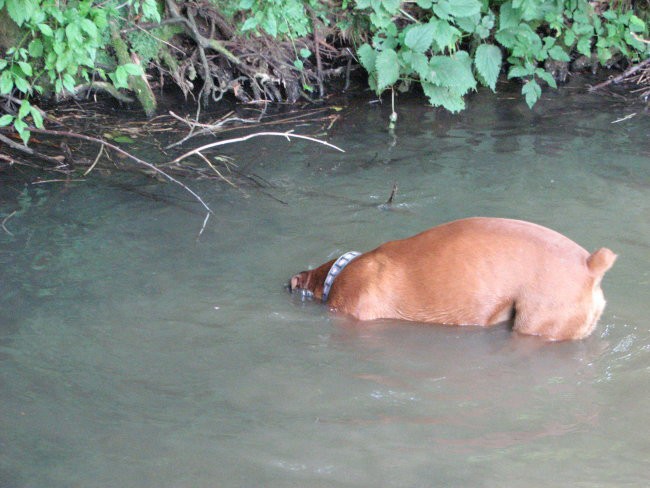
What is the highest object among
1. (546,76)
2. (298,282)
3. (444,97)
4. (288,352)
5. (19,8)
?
(19,8)

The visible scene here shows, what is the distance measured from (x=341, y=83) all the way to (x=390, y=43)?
1025mm

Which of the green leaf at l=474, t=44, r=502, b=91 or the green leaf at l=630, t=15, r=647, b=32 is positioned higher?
the green leaf at l=630, t=15, r=647, b=32

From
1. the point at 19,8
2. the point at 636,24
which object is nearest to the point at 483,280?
the point at 19,8

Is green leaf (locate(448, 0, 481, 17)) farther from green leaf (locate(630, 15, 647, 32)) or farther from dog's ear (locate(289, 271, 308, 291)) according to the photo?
dog's ear (locate(289, 271, 308, 291))

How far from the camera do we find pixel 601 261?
4.00 metres

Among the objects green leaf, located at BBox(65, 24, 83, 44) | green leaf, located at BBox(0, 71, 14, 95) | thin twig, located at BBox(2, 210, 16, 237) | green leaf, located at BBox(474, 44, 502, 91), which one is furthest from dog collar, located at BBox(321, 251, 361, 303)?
green leaf, located at BBox(474, 44, 502, 91)

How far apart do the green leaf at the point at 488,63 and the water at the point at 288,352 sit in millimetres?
1779

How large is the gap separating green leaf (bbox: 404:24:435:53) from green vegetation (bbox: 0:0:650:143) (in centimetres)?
1

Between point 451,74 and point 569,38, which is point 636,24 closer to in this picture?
point 569,38

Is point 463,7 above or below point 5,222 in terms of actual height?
above

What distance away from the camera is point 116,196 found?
610 centimetres

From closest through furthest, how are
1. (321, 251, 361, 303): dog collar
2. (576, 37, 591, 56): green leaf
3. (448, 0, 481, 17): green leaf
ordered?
1. (321, 251, 361, 303): dog collar
2. (448, 0, 481, 17): green leaf
3. (576, 37, 591, 56): green leaf

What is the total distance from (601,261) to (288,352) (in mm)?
1738

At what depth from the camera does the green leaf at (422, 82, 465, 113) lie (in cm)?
817
